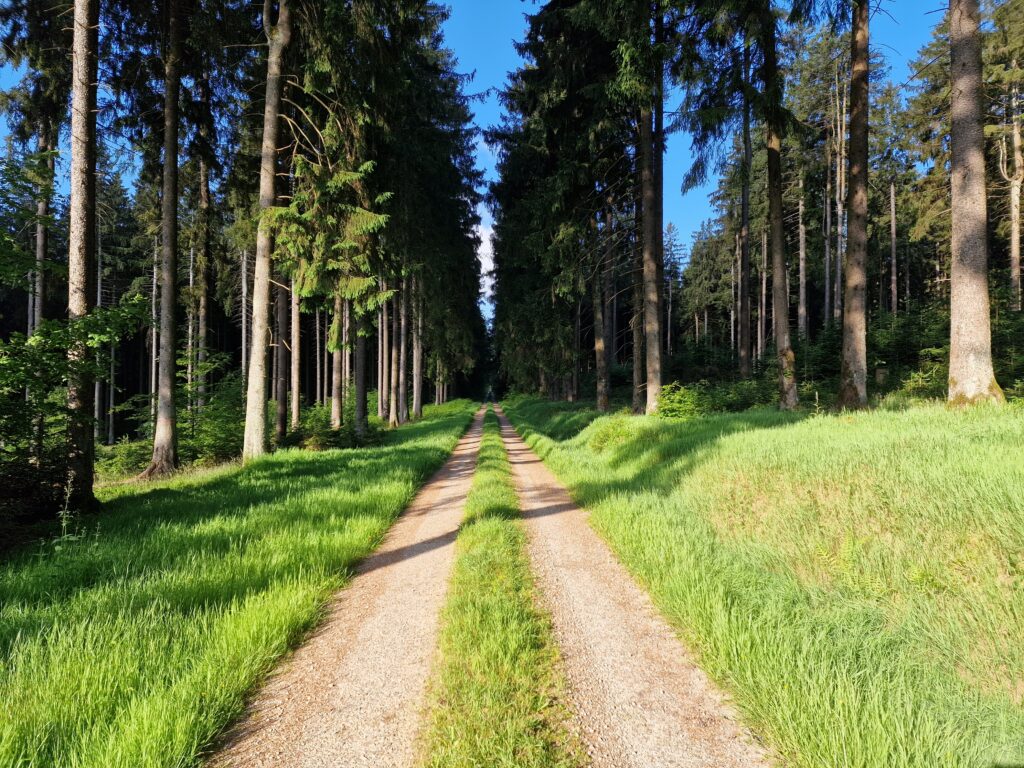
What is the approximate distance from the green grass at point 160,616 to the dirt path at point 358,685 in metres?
0.17

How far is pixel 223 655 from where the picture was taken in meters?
2.45

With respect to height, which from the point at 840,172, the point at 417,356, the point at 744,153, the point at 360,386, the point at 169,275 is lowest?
the point at 360,386

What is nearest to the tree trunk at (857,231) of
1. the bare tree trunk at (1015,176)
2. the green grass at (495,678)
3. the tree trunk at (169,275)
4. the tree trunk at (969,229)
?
the tree trunk at (969,229)

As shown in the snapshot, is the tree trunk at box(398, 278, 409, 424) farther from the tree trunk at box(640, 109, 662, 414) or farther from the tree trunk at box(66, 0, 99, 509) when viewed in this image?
the tree trunk at box(66, 0, 99, 509)

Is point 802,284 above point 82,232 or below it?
above

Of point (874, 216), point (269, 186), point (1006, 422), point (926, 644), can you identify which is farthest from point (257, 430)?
point (874, 216)

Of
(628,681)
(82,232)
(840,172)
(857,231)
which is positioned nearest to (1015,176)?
(840,172)

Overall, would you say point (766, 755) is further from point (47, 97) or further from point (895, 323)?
point (895, 323)

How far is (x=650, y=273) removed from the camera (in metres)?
11.9

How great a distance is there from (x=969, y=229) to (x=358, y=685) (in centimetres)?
992

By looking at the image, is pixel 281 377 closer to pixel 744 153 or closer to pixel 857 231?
pixel 857 231

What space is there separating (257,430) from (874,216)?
39396 millimetres

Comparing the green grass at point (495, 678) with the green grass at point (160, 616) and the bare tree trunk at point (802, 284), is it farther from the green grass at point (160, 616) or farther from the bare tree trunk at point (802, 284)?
the bare tree trunk at point (802, 284)

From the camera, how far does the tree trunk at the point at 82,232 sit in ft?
18.0
